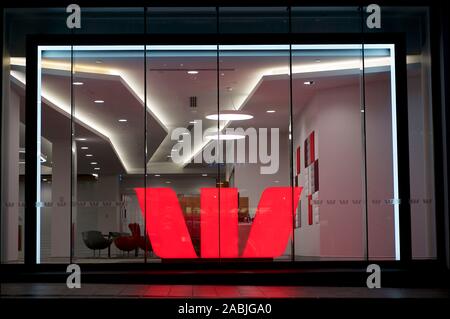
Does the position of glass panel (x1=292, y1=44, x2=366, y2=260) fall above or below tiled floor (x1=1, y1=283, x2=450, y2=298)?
above

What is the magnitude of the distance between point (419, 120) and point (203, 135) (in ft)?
10.4

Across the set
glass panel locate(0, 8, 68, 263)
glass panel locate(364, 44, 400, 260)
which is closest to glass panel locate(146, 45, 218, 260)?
glass panel locate(0, 8, 68, 263)

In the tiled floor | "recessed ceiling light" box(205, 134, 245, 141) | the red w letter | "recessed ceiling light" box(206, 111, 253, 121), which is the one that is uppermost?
"recessed ceiling light" box(206, 111, 253, 121)

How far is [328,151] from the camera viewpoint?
13.6 meters

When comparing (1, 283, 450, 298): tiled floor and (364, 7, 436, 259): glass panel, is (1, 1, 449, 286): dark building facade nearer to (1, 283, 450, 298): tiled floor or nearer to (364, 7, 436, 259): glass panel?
(364, 7, 436, 259): glass panel

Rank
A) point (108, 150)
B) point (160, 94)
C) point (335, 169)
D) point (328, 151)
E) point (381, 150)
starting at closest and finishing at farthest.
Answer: point (381, 150), point (108, 150), point (160, 94), point (335, 169), point (328, 151)

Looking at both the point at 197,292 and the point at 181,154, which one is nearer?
the point at 197,292

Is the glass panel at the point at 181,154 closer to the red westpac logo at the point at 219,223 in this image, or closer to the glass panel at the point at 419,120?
the red westpac logo at the point at 219,223

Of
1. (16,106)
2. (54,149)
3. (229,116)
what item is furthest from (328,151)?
(16,106)

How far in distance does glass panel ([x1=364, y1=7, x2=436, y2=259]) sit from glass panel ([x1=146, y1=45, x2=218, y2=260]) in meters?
2.65

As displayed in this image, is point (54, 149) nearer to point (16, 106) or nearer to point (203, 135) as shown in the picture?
point (16, 106)

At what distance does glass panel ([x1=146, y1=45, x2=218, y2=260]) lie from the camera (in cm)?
1190

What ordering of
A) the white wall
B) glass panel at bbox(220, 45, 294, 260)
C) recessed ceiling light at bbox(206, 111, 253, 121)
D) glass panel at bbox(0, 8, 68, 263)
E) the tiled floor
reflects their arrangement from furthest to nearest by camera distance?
the white wall < recessed ceiling light at bbox(206, 111, 253, 121) < glass panel at bbox(220, 45, 294, 260) < glass panel at bbox(0, 8, 68, 263) < the tiled floor

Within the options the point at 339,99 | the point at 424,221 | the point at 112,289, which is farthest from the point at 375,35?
the point at 112,289
